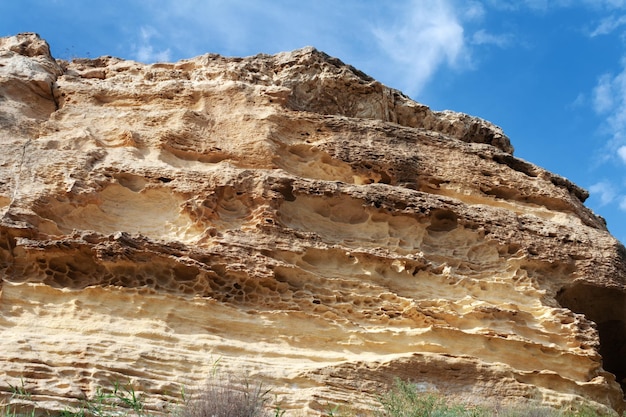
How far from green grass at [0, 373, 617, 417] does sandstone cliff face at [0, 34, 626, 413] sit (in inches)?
5.7

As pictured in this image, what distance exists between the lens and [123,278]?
757cm

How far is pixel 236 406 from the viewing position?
6.13m

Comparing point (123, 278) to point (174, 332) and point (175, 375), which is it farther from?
point (175, 375)

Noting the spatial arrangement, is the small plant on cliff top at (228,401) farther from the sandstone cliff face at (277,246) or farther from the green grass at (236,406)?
the sandstone cliff face at (277,246)

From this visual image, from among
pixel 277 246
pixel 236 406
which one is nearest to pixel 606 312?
pixel 277 246

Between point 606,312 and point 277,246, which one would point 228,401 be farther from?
point 606,312

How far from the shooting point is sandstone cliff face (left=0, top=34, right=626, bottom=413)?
7184mm

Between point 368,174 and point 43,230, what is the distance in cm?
402

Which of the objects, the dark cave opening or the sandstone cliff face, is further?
the dark cave opening

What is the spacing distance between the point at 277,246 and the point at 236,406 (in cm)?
238

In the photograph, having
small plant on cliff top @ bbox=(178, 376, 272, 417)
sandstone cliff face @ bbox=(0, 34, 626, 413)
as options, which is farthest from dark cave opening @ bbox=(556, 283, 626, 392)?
small plant on cliff top @ bbox=(178, 376, 272, 417)

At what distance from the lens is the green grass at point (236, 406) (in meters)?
6.10

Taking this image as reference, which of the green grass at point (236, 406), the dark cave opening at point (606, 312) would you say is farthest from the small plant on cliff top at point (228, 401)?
the dark cave opening at point (606, 312)

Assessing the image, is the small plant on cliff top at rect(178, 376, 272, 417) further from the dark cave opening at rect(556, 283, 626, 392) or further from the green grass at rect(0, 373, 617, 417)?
the dark cave opening at rect(556, 283, 626, 392)
